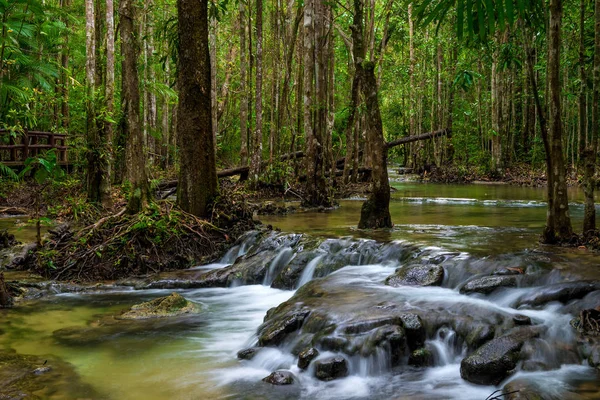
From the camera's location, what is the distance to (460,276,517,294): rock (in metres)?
6.72

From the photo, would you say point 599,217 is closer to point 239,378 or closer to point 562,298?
point 562,298

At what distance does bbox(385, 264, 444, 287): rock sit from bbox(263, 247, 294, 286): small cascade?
2.27 meters

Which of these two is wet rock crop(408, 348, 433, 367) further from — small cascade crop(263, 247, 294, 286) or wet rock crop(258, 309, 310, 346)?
small cascade crop(263, 247, 294, 286)

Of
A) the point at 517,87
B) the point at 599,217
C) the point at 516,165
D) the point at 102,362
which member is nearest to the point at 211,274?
the point at 102,362

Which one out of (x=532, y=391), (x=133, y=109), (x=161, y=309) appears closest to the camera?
(x=532, y=391)

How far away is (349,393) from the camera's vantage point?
16.6 feet

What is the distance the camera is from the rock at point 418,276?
24.1 ft

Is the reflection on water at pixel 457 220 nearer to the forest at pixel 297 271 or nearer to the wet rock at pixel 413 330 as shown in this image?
the forest at pixel 297 271

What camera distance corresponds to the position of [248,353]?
6082 mm

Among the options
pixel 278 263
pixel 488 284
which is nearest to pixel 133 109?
pixel 278 263

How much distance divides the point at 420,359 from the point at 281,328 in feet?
5.18

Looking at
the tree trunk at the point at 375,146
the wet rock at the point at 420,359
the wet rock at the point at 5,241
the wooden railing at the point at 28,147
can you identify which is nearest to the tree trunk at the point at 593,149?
the tree trunk at the point at 375,146

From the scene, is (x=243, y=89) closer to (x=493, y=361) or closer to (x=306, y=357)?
(x=306, y=357)

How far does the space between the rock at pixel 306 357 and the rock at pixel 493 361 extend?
4.75 ft
